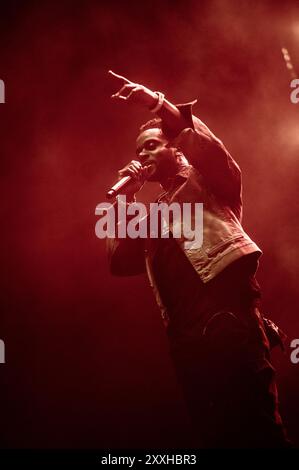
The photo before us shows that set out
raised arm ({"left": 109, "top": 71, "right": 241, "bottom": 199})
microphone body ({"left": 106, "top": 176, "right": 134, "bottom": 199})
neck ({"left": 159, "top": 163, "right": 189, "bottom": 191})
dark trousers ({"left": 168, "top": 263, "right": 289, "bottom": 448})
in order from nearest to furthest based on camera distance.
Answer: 1. dark trousers ({"left": 168, "top": 263, "right": 289, "bottom": 448})
2. raised arm ({"left": 109, "top": 71, "right": 241, "bottom": 199})
3. microphone body ({"left": 106, "top": 176, "right": 134, "bottom": 199})
4. neck ({"left": 159, "top": 163, "right": 189, "bottom": 191})

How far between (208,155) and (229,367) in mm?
856

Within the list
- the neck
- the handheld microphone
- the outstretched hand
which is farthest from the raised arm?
the handheld microphone

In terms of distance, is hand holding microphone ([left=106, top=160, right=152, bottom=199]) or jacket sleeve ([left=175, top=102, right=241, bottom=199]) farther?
hand holding microphone ([left=106, top=160, right=152, bottom=199])

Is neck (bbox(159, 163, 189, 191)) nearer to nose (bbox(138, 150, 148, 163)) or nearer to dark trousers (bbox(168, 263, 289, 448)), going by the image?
nose (bbox(138, 150, 148, 163))

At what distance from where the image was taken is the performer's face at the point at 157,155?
2.13 metres

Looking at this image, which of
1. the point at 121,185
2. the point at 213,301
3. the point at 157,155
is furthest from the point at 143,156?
the point at 213,301

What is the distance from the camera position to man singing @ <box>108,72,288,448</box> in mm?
1648

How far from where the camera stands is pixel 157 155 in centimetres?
213

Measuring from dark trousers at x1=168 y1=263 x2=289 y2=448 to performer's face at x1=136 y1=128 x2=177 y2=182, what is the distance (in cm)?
62

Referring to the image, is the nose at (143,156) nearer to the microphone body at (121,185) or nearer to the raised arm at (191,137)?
the microphone body at (121,185)

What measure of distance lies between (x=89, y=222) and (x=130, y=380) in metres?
1.09

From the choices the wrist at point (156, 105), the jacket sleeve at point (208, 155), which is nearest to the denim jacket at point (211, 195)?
the jacket sleeve at point (208, 155)

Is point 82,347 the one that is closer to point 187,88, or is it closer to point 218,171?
point 218,171
